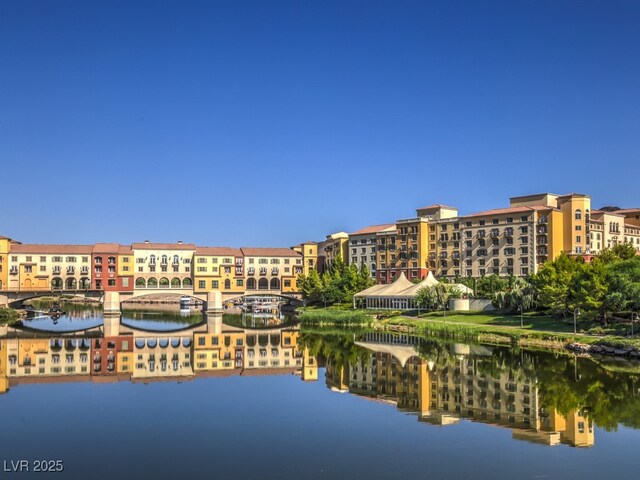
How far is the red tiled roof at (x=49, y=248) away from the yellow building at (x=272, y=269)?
91.6ft

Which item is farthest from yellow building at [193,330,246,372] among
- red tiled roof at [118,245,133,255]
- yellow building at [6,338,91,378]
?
red tiled roof at [118,245,133,255]

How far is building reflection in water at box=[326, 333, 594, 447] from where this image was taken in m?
25.0

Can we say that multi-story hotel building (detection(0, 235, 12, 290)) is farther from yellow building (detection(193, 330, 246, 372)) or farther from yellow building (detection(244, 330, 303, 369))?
yellow building (detection(244, 330, 303, 369))

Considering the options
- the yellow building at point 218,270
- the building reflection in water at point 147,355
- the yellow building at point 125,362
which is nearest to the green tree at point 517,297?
the building reflection in water at point 147,355

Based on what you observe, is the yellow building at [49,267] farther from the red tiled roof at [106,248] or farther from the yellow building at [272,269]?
the yellow building at [272,269]

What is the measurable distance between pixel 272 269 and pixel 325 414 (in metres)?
90.8

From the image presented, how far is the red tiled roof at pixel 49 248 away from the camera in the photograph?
4063 inches

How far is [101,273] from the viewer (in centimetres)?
10444

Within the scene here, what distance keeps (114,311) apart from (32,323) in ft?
50.0

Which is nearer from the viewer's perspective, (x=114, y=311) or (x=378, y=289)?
(x=378, y=289)

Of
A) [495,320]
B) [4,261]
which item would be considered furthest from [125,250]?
[495,320]

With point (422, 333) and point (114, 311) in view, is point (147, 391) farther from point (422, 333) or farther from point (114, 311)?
point (114, 311)

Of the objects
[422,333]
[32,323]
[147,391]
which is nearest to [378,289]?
[422,333]

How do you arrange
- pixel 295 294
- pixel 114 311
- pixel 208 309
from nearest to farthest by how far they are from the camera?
pixel 114 311
pixel 208 309
pixel 295 294
